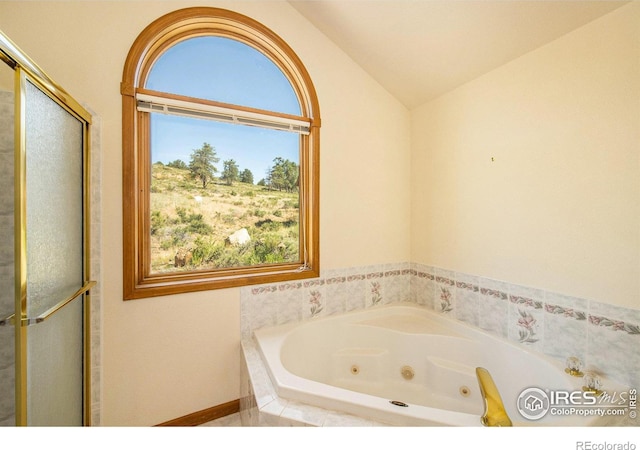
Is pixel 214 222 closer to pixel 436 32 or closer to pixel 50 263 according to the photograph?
pixel 50 263

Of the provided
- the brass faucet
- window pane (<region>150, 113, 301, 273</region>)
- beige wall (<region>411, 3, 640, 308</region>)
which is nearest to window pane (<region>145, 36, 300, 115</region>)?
window pane (<region>150, 113, 301, 273</region>)

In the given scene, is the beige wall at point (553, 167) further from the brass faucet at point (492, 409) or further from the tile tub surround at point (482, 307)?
the brass faucet at point (492, 409)

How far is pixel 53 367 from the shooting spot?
3.11 ft

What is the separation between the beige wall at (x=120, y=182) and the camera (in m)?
1.29

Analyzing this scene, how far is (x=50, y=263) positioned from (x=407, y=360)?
1872mm

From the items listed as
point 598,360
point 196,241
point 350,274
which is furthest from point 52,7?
point 598,360

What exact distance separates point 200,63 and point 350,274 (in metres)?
1.69

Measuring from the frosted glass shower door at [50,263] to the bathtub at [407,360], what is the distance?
793 mm

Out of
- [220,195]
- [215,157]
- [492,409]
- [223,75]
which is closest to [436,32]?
[223,75]

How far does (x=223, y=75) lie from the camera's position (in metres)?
1.66

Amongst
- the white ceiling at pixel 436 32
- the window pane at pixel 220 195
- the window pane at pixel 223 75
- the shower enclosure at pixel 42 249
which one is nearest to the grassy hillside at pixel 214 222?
the window pane at pixel 220 195

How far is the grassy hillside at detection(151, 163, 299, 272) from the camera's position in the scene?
1539 millimetres

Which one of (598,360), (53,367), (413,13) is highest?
(413,13)

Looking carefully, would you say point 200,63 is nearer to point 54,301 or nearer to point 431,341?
point 54,301
